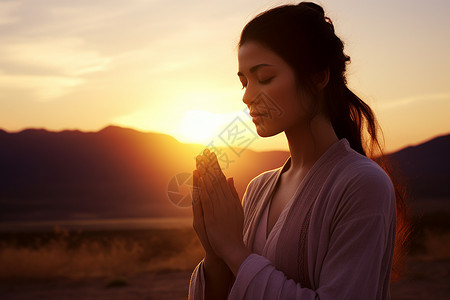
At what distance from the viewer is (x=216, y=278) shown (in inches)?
92.4

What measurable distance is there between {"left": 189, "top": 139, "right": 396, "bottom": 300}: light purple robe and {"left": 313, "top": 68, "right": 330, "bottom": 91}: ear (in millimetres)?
266

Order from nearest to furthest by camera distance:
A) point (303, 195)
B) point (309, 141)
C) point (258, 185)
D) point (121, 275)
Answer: point (303, 195)
point (309, 141)
point (258, 185)
point (121, 275)

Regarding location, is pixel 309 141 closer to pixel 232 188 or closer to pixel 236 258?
pixel 232 188

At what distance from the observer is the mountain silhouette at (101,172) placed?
259 feet

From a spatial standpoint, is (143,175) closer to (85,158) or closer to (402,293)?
(85,158)

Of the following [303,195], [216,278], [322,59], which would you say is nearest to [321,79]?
[322,59]

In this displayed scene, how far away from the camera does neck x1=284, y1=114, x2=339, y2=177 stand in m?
2.24

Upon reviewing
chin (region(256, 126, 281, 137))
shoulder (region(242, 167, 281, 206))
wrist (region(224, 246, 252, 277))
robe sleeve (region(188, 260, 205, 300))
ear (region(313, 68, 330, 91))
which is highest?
ear (region(313, 68, 330, 91))

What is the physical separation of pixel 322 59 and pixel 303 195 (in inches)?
24.2

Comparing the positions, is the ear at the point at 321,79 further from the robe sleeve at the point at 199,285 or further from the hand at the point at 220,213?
the robe sleeve at the point at 199,285

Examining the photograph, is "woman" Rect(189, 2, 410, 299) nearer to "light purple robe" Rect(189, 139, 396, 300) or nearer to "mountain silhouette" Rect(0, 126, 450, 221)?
"light purple robe" Rect(189, 139, 396, 300)

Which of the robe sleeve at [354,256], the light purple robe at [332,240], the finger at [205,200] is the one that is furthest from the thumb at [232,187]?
the robe sleeve at [354,256]

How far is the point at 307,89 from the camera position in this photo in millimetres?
2127

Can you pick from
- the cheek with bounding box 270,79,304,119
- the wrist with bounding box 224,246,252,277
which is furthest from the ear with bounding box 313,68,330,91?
the wrist with bounding box 224,246,252,277
